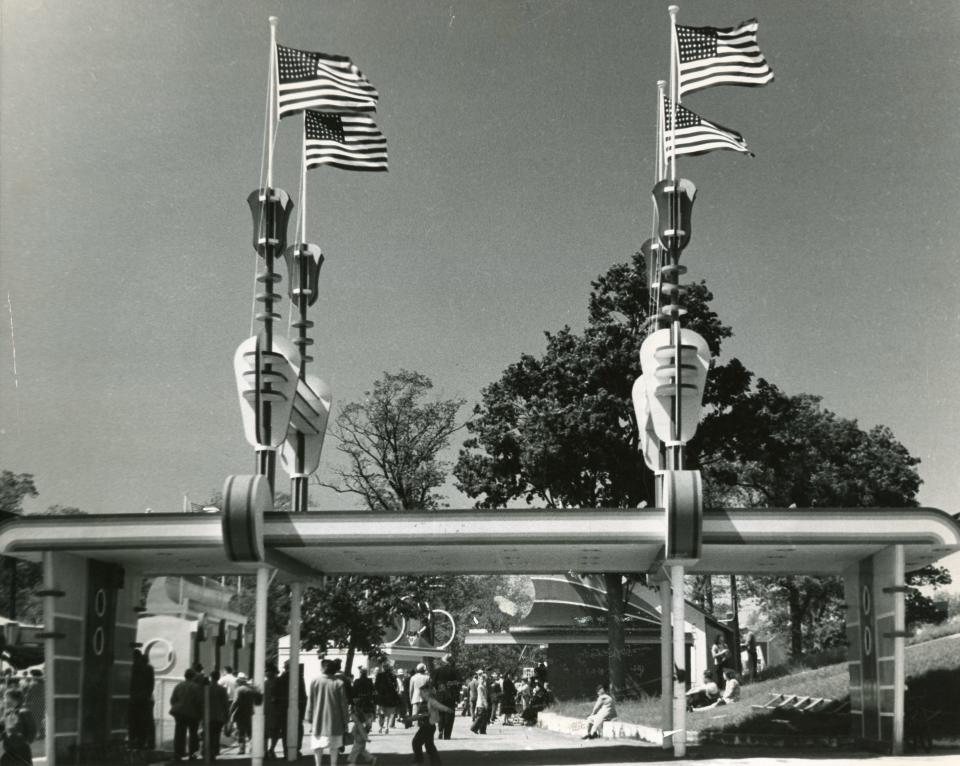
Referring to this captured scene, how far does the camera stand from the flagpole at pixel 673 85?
21859 mm

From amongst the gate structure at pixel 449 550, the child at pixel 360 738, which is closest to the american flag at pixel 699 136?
the gate structure at pixel 449 550

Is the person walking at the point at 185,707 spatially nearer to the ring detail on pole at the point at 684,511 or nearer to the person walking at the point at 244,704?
the person walking at the point at 244,704

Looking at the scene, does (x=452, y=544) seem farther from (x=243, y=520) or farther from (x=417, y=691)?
(x=243, y=520)

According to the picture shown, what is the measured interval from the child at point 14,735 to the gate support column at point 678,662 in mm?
9441

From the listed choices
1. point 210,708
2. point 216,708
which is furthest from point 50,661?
point 216,708

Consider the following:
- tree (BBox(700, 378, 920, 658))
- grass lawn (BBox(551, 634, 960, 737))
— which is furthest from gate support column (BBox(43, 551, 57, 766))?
tree (BBox(700, 378, 920, 658))

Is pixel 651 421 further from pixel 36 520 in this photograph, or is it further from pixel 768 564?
pixel 36 520

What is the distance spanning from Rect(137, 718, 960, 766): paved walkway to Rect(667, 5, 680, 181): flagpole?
10.2 meters

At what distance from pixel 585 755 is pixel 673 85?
12.6 meters

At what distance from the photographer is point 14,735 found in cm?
1500

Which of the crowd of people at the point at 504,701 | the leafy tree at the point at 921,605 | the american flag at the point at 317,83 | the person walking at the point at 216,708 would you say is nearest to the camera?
the person walking at the point at 216,708

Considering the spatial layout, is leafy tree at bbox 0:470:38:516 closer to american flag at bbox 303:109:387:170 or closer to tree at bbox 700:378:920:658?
tree at bbox 700:378:920:658

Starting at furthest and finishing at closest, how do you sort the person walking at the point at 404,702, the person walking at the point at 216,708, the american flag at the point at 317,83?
1. the person walking at the point at 404,702
2. the american flag at the point at 317,83
3. the person walking at the point at 216,708

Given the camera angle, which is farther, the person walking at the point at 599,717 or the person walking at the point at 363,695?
the person walking at the point at 599,717
